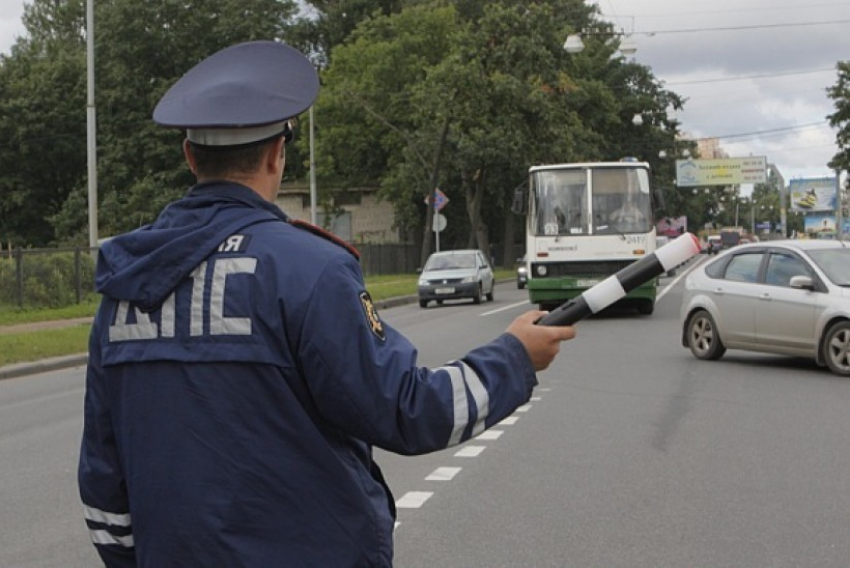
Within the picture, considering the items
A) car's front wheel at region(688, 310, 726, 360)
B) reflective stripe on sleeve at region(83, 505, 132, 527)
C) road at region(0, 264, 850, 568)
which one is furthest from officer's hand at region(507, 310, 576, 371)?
car's front wheel at region(688, 310, 726, 360)

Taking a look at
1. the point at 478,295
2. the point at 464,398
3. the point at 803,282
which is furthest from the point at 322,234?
the point at 478,295

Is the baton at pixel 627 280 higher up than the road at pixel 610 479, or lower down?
higher up

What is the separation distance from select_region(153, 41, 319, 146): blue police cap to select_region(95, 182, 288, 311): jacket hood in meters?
0.12

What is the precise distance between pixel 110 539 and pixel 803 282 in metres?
12.8

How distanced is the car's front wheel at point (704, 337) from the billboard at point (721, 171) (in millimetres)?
78305

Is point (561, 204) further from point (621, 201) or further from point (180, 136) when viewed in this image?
point (180, 136)

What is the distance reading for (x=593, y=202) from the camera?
25.0 meters

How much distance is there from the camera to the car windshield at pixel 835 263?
46.8 ft

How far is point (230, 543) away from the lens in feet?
7.38

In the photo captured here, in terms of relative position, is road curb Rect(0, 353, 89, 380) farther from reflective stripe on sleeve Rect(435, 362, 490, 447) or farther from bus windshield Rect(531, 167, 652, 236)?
reflective stripe on sleeve Rect(435, 362, 490, 447)

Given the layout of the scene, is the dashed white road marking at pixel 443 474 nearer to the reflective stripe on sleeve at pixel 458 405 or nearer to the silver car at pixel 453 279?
the reflective stripe on sleeve at pixel 458 405

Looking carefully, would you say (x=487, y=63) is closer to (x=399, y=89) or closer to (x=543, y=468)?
(x=399, y=89)

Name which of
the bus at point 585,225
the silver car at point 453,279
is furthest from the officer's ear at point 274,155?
the silver car at point 453,279

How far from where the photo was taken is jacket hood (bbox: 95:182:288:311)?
2320 mm
